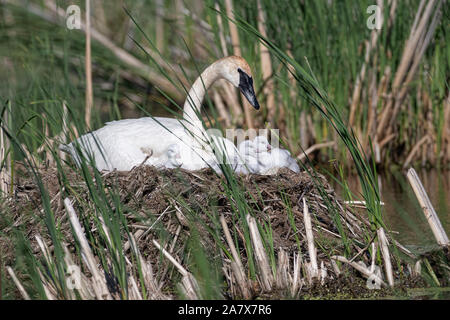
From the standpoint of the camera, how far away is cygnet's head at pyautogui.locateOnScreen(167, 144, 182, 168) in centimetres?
496

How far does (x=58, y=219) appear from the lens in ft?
13.5

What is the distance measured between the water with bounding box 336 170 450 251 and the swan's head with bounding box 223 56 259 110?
1.32 metres

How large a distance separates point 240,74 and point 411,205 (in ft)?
6.02

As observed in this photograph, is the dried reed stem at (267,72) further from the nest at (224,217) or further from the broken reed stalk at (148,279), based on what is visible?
the broken reed stalk at (148,279)

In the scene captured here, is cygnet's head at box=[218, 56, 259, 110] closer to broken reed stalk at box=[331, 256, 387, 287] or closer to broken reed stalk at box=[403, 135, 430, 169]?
broken reed stalk at box=[331, 256, 387, 287]

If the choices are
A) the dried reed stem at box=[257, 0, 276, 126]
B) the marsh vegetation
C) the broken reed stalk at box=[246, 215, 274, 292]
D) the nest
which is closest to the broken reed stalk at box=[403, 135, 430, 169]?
the marsh vegetation

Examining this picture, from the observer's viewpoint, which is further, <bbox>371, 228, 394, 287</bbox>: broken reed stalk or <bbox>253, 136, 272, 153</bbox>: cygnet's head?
<bbox>253, 136, 272, 153</bbox>: cygnet's head

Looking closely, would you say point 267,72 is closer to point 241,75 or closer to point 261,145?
point 241,75

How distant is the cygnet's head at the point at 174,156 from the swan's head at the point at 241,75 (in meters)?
0.82

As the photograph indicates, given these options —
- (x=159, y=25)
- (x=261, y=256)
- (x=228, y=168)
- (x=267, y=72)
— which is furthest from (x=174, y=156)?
(x=159, y=25)

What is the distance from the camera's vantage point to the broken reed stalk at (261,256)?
3672mm

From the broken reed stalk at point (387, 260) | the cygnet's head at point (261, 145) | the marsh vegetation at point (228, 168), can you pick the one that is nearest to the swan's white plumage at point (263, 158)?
the cygnet's head at point (261, 145)

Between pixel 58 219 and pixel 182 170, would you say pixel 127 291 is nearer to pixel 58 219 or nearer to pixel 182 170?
pixel 58 219

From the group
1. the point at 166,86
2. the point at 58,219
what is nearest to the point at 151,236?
the point at 58,219
